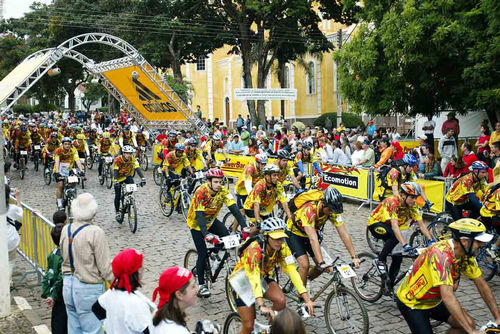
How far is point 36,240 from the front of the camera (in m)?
8.93

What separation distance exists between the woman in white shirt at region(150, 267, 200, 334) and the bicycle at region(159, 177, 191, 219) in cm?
998

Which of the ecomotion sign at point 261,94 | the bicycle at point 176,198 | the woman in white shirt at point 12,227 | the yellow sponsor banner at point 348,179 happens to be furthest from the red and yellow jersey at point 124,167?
the ecomotion sign at point 261,94

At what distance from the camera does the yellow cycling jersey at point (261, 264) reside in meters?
5.46

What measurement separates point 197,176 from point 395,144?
6567mm

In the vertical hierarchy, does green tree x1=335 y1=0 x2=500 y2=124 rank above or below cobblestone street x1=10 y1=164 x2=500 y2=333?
above

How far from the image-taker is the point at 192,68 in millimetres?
64000

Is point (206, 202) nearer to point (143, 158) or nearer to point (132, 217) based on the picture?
point (132, 217)

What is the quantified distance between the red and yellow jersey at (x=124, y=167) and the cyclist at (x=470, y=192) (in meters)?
7.44

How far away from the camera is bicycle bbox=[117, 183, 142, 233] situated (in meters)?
12.8

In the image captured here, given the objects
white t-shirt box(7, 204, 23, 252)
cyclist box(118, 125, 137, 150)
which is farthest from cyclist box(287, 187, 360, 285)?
cyclist box(118, 125, 137, 150)

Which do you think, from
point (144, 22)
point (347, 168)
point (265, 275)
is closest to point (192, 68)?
point (144, 22)

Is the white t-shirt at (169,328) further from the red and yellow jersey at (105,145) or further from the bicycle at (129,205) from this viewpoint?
the red and yellow jersey at (105,145)

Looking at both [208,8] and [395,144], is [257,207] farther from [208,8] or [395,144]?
[208,8]

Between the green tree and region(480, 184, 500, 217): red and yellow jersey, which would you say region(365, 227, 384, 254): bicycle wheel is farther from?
the green tree
